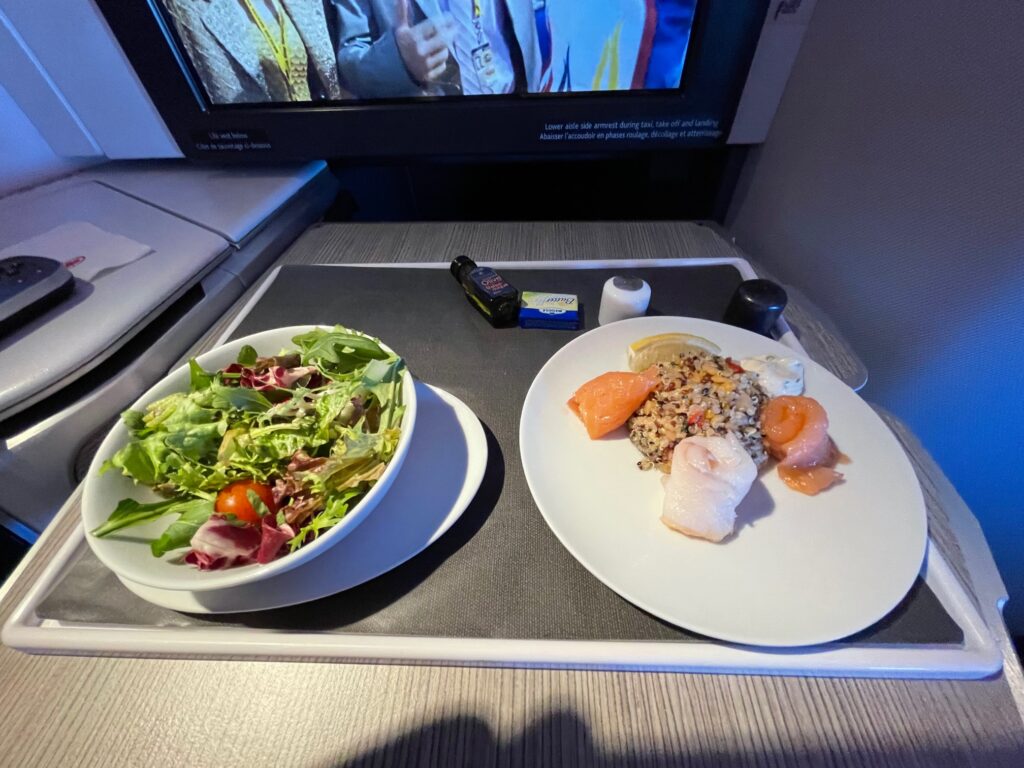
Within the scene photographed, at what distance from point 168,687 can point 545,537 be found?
37 cm

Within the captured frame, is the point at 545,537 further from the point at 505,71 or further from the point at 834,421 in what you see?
the point at 505,71

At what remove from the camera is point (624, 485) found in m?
0.51

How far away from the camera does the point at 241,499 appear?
0.42m

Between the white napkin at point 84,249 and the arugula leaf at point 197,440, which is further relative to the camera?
the white napkin at point 84,249

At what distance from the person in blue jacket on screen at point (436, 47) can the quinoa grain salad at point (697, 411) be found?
68 centimetres

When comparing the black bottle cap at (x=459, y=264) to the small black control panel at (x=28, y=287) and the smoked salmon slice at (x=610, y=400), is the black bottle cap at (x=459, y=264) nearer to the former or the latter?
the smoked salmon slice at (x=610, y=400)

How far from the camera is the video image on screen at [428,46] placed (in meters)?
0.79

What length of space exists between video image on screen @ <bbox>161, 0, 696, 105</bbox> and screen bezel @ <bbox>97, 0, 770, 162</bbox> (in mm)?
23

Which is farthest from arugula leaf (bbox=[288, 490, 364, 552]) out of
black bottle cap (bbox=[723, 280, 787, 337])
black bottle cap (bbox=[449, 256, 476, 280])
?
black bottle cap (bbox=[723, 280, 787, 337])

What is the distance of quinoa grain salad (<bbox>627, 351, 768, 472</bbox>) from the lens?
535 mm

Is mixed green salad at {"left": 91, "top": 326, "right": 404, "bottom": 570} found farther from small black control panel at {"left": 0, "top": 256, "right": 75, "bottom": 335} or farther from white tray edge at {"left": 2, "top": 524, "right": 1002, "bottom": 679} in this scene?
small black control panel at {"left": 0, "top": 256, "right": 75, "bottom": 335}

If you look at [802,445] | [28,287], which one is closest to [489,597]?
[802,445]

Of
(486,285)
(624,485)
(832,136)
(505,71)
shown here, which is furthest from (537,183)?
(624,485)

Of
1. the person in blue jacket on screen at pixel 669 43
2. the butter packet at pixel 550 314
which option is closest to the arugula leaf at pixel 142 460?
the butter packet at pixel 550 314
